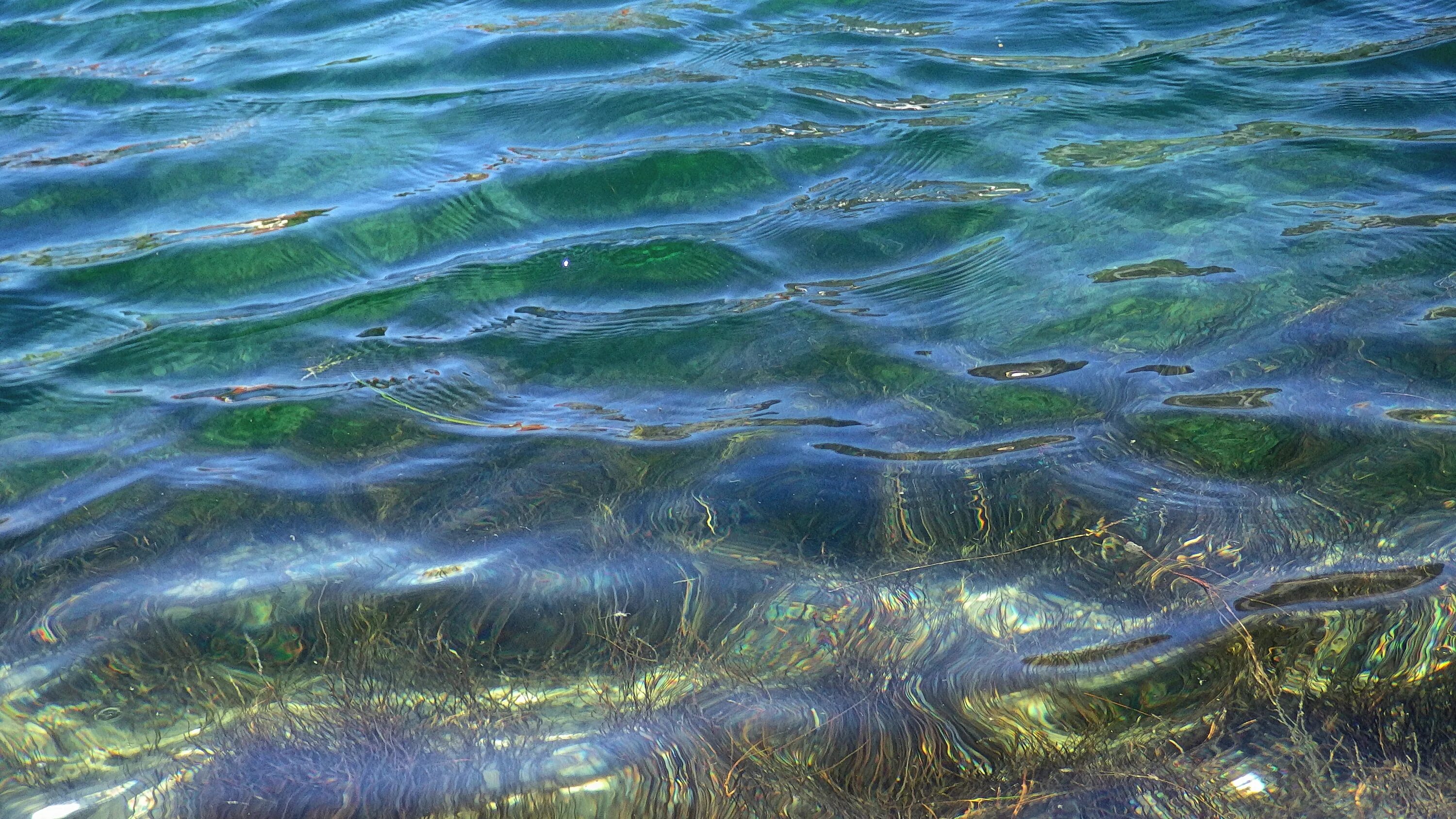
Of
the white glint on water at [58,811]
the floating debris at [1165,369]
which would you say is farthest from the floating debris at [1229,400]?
the white glint on water at [58,811]

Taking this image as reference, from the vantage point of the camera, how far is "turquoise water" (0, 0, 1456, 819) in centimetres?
190

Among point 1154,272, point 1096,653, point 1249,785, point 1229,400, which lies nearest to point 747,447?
point 1096,653

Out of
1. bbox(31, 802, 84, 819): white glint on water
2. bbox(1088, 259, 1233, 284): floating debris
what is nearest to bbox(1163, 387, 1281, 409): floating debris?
bbox(1088, 259, 1233, 284): floating debris

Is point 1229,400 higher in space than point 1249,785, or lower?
higher

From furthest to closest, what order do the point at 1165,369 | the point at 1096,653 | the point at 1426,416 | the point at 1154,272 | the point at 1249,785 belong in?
the point at 1154,272
the point at 1165,369
the point at 1426,416
the point at 1096,653
the point at 1249,785

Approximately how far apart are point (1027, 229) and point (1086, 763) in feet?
7.89

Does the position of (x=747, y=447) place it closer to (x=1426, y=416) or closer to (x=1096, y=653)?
(x=1096, y=653)

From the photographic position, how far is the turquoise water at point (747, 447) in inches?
74.7

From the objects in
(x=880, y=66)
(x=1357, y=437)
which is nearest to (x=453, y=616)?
(x=1357, y=437)

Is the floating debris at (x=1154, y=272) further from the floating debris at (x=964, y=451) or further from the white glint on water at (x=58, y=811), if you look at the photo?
the white glint on water at (x=58, y=811)

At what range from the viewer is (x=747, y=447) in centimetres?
276

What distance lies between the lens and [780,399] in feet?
9.75

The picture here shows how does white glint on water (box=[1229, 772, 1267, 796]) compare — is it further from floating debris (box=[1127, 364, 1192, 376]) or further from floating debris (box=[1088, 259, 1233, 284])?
floating debris (box=[1088, 259, 1233, 284])

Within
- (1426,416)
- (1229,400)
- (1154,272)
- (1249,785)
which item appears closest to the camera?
(1249,785)
